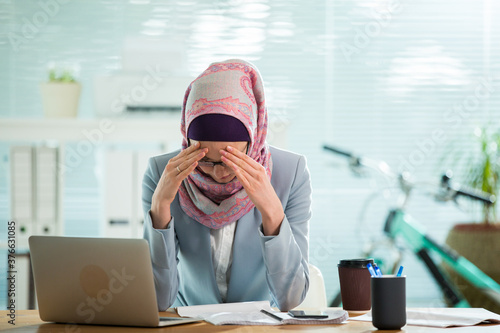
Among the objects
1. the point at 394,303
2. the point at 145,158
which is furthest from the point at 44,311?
the point at 145,158

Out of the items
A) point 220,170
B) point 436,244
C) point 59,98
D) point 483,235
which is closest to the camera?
point 220,170

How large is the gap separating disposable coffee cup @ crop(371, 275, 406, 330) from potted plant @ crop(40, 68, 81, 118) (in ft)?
7.28

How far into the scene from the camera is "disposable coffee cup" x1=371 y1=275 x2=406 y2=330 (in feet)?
3.86

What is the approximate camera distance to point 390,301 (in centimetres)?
118

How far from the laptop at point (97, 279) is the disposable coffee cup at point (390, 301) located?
0.42 metres

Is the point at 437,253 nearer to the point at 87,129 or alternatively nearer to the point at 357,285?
the point at 357,285

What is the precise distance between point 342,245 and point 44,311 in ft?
9.46

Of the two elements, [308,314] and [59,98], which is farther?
[59,98]

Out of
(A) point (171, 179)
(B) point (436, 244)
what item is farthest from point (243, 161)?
(B) point (436, 244)

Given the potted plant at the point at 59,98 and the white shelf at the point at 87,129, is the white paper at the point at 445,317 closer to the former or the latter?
the white shelf at the point at 87,129

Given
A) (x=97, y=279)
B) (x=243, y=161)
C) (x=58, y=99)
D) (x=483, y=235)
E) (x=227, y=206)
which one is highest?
(x=58, y=99)

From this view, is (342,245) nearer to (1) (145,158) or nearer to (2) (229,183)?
(1) (145,158)

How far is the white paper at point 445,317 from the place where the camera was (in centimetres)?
123

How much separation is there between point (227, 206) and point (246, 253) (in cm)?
14
